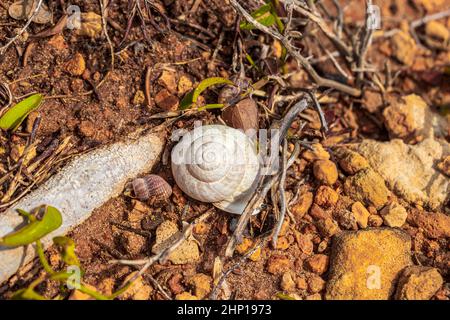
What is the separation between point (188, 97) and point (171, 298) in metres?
1.14

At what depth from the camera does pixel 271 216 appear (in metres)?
2.80

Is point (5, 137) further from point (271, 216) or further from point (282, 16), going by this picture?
point (282, 16)

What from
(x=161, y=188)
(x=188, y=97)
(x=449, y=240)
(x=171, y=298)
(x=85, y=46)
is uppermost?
(x=85, y=46)

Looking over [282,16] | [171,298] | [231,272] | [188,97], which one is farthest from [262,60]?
[171,298]

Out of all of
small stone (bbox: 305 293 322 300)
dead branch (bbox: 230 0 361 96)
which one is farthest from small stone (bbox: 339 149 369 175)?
small stone (bbox: 305 293 322 300)

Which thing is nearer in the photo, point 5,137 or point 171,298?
point 171,298

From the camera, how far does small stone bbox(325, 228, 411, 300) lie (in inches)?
98.3

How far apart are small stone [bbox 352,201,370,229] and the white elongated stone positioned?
1.21 metres

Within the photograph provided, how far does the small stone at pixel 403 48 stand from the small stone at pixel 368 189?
4.13 ft

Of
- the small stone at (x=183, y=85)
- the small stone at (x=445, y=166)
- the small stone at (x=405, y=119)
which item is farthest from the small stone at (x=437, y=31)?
the small stone at (x=183, y=85)

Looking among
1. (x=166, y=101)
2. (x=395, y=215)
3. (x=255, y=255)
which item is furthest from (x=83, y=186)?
(x=395, y=215)

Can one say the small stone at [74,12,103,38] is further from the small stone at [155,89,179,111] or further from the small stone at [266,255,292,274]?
the small stone at [266,255,292,274]

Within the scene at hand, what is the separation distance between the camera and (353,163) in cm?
291

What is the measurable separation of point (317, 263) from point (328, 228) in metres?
0.22
